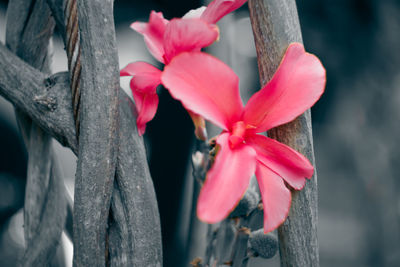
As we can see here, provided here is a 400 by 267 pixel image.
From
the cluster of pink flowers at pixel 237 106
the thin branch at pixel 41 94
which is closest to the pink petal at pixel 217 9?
the cluster of pink flowers at pixel 237 106

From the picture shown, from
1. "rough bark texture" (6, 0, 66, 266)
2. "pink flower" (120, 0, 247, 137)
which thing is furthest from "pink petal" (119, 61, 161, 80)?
"rough bark texture" (6, 0, 66, 266)

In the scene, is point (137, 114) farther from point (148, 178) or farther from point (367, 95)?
point (367, 95)

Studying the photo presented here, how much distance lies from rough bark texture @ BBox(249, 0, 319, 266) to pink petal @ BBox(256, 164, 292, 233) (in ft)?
0.13

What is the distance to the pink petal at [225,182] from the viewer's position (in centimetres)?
14

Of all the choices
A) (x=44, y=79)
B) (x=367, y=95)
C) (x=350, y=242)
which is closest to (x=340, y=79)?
(x=367, y=95)

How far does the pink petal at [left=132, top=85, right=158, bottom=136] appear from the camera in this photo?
0.21m

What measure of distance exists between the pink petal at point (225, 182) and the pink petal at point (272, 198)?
0.02m

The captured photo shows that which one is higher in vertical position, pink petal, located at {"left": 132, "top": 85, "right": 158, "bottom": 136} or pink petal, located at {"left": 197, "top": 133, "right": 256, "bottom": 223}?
pink petal, located at {"left": 132, "top": 85, "right": 158, "bottom": 136}

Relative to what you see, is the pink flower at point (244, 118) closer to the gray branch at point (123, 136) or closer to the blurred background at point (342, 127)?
the gray branch at point (123, 136)

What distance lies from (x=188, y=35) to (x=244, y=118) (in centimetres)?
5

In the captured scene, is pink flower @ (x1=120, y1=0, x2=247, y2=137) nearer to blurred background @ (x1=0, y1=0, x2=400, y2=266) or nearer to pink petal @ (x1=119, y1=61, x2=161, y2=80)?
pink petal @ (x1=119, y1=61, x2=161, y2=80)

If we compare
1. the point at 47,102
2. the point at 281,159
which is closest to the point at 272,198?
the point at 281,159

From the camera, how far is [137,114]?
0.22 meters

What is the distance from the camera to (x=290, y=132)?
0.67 feet
